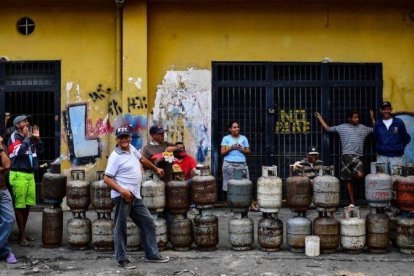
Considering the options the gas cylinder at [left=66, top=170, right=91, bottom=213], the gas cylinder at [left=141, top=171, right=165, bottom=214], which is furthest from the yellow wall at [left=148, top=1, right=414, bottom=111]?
the gas cylinder at [left=141, top=171, right=165, bottom=214]

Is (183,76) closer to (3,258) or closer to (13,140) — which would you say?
(13,140)

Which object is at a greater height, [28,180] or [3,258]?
[28,180]

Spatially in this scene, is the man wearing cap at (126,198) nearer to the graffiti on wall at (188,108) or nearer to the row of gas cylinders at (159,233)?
the row of gas cylinders at (159,233)

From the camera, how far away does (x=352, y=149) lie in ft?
39.7

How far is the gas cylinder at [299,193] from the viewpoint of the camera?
344 inches

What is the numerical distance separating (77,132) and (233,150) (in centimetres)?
351

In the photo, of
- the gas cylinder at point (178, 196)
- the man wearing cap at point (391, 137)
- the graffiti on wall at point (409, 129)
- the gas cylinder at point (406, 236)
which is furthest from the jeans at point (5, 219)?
the graffiti on wall at point (409, 129)

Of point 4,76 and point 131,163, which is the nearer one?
point 131,163

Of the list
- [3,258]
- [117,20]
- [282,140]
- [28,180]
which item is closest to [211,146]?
[282,140]

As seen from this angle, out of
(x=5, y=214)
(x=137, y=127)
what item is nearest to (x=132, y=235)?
(x=5, y=214)

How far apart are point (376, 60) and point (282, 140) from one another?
2.74m

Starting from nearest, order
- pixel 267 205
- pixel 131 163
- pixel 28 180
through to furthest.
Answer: pixel 131 163, pixel 267 205, pixel 28 180

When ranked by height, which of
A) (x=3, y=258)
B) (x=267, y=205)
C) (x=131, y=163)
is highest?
(x=131, y=163)

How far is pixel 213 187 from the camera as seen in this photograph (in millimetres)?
8922
